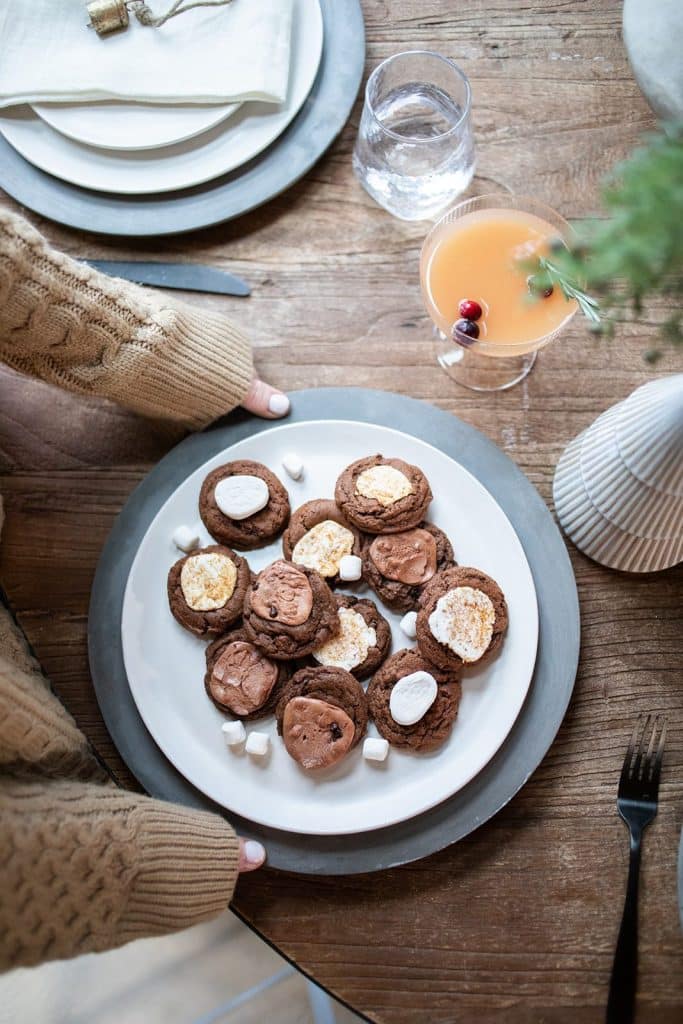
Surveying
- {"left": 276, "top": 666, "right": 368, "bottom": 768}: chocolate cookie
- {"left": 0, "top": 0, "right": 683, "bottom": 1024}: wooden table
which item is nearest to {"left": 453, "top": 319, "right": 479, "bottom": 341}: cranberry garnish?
{"left": 0, "top": 0, "right": 683, "bottom": 1024}: wooden table

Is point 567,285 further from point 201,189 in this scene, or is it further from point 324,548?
point 201,189

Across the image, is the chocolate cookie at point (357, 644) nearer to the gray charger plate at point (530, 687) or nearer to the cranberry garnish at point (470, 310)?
the gray charger plate at point (530, 687)

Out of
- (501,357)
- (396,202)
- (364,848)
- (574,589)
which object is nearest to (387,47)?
(396,202)

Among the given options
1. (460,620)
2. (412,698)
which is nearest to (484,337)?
(460,620)

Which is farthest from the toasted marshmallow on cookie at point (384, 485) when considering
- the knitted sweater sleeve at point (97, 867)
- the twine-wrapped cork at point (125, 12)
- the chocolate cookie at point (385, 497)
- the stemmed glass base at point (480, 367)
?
the twine-wrapped cork at point (125, 12)

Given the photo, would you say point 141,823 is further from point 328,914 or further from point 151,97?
point 151,97

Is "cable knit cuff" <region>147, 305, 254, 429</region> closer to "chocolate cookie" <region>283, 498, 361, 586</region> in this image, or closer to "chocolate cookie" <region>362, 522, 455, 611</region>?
"chocolate cookie" <region>283, 498, 361, 586</region>
